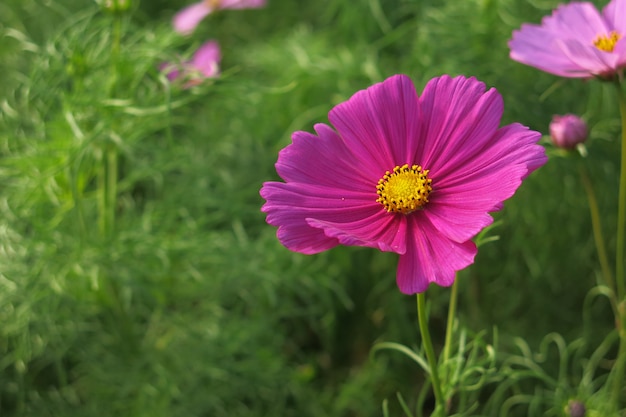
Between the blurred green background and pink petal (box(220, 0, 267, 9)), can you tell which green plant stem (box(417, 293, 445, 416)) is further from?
pink petal (box(220, 0, 267, 9))

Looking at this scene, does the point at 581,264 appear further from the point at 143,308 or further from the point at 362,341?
the point at 143,308

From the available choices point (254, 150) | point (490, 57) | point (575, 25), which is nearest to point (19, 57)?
point (254, 150)

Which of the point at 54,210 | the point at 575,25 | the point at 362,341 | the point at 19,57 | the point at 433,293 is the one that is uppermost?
the point at 575,25

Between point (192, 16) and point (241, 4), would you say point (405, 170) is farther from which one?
point (192, 16)

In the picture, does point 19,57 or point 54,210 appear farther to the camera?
point 19,57

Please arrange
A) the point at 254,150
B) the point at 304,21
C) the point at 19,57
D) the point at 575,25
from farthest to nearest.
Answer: the point at 304,21 → the point at 19,57 → the point at 254,150 → the point at 575,25

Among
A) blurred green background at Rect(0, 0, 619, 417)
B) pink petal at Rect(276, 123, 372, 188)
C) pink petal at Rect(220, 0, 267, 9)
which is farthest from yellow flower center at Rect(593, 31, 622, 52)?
pink petal at Rect(220, 0, 267, 9)

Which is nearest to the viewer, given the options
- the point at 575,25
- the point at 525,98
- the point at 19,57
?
the point at 575,25
